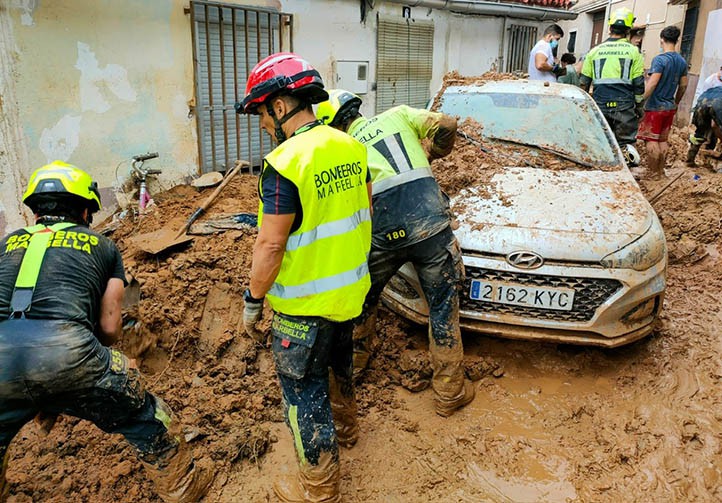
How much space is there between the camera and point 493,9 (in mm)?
10820

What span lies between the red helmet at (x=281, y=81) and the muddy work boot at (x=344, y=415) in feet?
5.15

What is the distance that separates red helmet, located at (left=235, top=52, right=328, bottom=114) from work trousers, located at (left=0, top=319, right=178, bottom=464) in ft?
4.11

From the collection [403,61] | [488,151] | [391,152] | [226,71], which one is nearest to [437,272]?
[391,152]

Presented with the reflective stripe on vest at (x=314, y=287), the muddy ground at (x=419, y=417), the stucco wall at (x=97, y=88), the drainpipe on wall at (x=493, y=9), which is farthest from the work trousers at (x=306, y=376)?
the drainpipe on wall at (x=493, y=9)

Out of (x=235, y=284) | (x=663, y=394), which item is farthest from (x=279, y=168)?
(x=663, y=394)

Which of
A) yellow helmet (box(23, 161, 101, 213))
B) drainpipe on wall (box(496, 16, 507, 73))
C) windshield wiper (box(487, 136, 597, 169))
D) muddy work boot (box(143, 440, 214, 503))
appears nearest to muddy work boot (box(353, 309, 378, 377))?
muddy work boot (box(143, 440, 214, 503))

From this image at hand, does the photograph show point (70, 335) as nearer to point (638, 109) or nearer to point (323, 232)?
point (323, 232)

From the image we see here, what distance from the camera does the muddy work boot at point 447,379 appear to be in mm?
3451

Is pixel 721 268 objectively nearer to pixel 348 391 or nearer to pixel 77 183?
pixel 348 391

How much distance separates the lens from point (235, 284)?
4.41 meters

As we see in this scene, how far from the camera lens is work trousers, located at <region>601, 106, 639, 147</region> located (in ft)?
22.3

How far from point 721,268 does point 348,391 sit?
4.21 metres

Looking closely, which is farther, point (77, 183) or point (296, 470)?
point (296, 470)

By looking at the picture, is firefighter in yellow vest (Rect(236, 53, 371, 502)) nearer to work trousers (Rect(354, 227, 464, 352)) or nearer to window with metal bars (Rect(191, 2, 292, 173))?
work trousers (Rect(354, 227, 464, 352))
